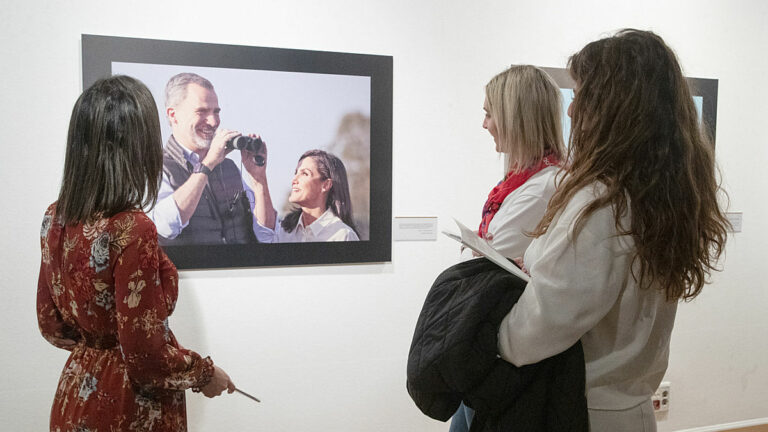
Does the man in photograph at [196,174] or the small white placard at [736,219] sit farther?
the small white placard at [736,219]

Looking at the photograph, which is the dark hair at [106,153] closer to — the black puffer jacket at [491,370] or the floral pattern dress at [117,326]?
the floral pattern dress at [117,326]

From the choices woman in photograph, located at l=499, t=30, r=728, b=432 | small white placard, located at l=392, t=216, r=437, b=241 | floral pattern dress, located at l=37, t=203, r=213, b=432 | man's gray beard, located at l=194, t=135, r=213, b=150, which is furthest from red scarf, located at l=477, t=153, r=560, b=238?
man's gray beard, located at l=194, t=135, r=213, b=150

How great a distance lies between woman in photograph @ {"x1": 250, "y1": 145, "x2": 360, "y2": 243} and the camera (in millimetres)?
2668

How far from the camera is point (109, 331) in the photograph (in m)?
1.44

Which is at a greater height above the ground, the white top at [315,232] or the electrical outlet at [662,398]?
the white top at [315,232]

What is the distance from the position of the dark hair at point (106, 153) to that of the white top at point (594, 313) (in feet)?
3.06

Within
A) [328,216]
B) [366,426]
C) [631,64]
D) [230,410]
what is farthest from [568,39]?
[230,410]

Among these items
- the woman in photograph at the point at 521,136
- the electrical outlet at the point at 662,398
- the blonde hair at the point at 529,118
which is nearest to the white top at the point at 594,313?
the woman in photograph at the point at 521,136

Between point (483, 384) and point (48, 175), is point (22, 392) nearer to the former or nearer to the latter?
point (48, 175)

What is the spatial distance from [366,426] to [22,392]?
1.51 meters

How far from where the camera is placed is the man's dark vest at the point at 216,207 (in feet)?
8.31

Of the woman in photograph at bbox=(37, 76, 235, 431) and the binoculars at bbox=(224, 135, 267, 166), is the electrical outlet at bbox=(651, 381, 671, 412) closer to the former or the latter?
the binoculars at bbox=(224, 135, 267, 166)

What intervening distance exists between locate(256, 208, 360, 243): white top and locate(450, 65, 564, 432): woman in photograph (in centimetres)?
90

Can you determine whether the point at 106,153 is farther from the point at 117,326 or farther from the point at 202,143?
the point at 202,143
